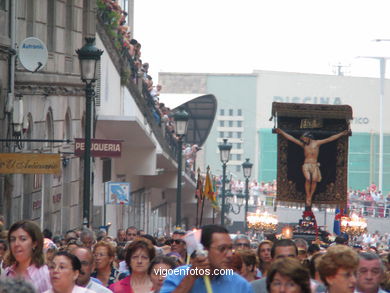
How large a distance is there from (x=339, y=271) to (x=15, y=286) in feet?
9.88

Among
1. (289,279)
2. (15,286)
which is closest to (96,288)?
(289,279)

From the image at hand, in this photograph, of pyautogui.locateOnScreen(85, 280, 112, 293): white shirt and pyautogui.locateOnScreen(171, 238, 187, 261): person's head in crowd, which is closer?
pyautogui.locateOnScreen(85, 280, 112, 293): white shirt

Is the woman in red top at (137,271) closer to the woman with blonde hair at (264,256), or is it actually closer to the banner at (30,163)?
the woman with blonde hair at (264,256)

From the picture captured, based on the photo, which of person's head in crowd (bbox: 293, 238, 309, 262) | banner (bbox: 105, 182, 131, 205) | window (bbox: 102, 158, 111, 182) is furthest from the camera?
window (bbox: 102, 158, 111, 182)

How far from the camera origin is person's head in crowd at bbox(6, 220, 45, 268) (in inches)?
398

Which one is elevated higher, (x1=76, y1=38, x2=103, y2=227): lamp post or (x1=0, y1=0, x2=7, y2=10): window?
(x1=0, y1=0, x2=7, y2=10): window

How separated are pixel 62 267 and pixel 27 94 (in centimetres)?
1686

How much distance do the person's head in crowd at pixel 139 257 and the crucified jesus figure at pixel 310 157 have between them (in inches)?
787

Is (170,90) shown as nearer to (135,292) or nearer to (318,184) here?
(318,184)

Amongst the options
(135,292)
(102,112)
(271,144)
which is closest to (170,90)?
(271,144)

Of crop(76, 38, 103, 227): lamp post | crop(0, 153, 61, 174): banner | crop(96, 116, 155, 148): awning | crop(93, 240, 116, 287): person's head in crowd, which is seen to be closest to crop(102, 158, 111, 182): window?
crop(96, 116, 155, 148): awning

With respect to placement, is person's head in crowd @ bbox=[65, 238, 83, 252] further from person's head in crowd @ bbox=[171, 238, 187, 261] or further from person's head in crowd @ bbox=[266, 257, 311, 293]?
person's head in crowd @ bbox=[266, 257, 311, 293]

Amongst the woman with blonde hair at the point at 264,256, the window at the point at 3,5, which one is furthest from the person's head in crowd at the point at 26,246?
the window at the point at 3,5

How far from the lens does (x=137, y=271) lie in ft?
37.0
